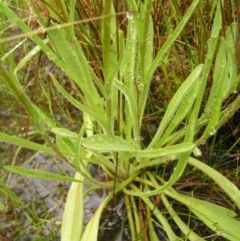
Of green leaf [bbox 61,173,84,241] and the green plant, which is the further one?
green leaf [bbox 61,173,84,241]

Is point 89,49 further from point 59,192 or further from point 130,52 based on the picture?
point 59,192

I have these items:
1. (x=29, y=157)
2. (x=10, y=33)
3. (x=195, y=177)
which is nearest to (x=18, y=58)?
(x=10, y=33)

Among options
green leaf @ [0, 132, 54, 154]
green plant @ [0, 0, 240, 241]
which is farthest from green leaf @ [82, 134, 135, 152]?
green leaf @ [0, 132, 54, 154]

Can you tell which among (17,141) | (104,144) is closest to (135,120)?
(104,144)

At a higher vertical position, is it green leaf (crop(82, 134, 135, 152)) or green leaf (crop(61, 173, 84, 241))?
green leaf (crop(82, 134, 135, 152))

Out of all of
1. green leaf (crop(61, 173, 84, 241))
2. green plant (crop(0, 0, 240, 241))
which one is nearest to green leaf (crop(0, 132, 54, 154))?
green plant (crop(0, 0, 240, 241))

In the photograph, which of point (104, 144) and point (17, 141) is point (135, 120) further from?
point (17, 141)

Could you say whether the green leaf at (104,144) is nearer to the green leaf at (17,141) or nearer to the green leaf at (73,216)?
the green leaf at (17,141)

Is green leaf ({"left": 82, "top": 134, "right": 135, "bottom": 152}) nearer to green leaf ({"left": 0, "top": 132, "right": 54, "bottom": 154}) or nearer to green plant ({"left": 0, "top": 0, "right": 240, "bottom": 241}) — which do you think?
green plant ({"left": 0, "top": 0, "right": 240, "bottom": 241})

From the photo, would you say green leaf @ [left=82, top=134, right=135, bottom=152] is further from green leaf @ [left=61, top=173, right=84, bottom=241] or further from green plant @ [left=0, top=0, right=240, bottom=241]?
green leaf @ [left=61, top=173, right=84, bottom=241]
